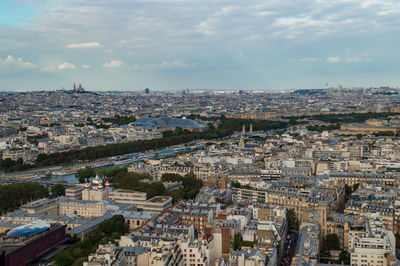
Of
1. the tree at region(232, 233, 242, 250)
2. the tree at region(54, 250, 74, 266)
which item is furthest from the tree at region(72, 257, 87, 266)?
the tree at region(232, 233, 242, 250)

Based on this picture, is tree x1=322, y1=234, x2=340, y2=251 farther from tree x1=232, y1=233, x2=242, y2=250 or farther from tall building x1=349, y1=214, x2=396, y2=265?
tree x1=232, y1=233, x2=242, y2=250

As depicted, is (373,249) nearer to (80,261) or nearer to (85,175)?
(80,261)

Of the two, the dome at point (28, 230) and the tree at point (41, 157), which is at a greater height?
the dome at point (28, 230)

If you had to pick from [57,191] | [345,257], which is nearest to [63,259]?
[345,257]

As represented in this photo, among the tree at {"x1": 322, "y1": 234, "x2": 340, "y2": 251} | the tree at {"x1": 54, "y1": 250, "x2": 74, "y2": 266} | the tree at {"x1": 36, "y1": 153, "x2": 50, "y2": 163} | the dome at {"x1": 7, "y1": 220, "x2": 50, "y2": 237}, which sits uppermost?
the dome at {"x1": 7, "y1": 220, "x2": 50, "y2": 237}

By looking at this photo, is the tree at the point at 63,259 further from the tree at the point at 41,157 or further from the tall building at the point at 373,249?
the tree at the point at 41,157

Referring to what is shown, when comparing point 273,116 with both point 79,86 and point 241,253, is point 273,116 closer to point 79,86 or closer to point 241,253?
point 241,253

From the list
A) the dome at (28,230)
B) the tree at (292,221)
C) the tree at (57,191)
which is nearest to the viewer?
the dome at (28,230)

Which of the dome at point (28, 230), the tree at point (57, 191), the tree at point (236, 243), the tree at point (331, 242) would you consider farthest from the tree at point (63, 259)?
the tree at point (57, 191)
